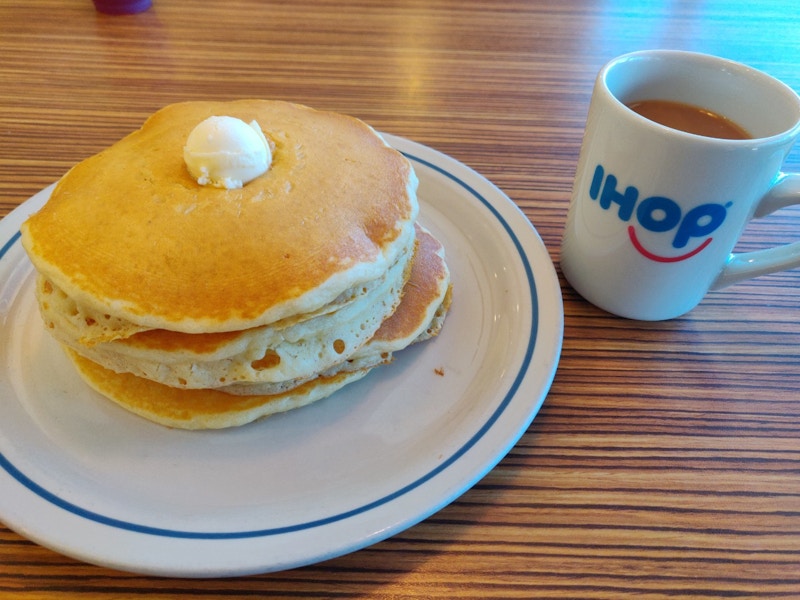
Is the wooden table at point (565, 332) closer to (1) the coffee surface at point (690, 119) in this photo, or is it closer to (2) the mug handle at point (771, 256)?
(2) the mug handle at point (771, 256)

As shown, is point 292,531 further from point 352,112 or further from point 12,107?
point 12,107

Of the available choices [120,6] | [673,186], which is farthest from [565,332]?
[120,6]

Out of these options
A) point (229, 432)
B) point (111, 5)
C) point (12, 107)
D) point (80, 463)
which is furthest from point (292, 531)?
point (111, 5)

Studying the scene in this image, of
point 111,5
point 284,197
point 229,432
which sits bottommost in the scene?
point 229,432

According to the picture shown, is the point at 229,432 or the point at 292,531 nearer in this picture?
the point at 292,531

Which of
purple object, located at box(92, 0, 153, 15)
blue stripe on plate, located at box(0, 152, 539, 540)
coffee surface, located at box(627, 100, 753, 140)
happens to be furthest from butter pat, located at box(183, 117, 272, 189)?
purple object, located at box(92, 0, 153, 15)

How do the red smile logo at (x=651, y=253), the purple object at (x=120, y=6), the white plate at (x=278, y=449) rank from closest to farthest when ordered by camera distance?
1. the white plate at (x=278, y=449)
2. the red smile logo at (x=651, y=253)
3. the purple object at (x=120, y=6)

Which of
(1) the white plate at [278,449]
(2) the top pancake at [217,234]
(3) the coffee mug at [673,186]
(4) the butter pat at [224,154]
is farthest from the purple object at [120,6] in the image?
(3) the coffee mug at [673,186]

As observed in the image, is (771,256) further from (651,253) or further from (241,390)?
(241,390)
